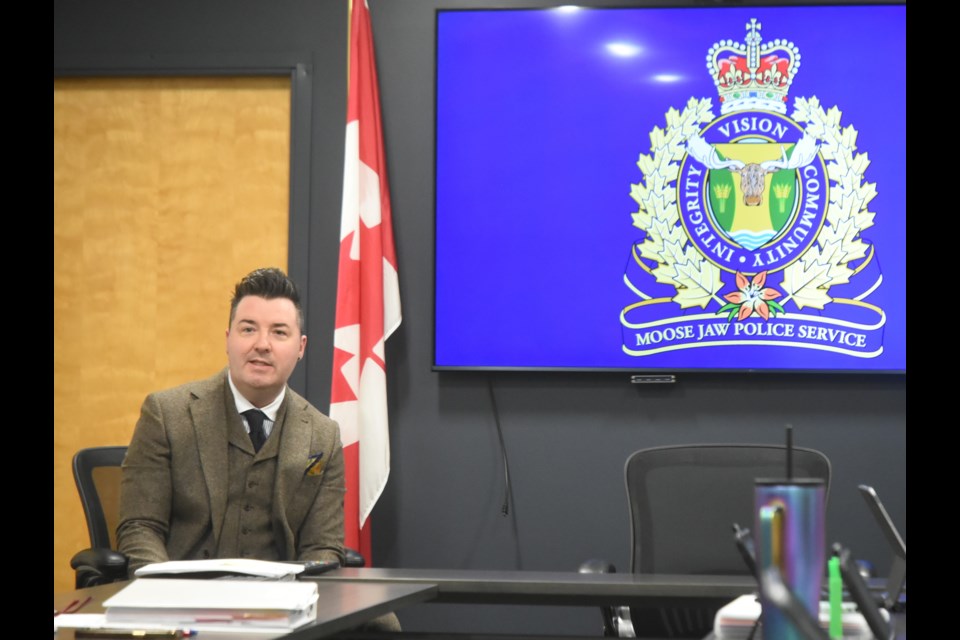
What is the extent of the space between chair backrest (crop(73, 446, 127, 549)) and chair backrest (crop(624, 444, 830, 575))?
151cm

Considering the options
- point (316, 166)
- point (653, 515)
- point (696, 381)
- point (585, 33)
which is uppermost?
point (585, 33)

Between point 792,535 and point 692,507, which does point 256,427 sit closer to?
point 692,507

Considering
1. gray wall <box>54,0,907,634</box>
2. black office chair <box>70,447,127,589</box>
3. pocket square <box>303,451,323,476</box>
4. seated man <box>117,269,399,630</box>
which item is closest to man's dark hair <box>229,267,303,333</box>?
seated man <box>117,269,399,630</box>

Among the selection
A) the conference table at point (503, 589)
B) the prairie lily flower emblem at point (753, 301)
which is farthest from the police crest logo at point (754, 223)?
the conference table at point (503, 589)

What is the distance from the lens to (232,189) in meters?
4.51

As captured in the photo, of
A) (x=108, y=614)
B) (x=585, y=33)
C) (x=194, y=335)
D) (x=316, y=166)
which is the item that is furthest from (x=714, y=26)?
(x=108, y=614)

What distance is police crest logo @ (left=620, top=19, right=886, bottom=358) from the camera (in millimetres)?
4199

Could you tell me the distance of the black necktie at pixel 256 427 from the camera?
9.98 ft

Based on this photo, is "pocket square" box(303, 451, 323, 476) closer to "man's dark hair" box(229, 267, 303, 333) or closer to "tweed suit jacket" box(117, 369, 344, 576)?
"tweed suit jacket" box(117, 369, 344, 576)

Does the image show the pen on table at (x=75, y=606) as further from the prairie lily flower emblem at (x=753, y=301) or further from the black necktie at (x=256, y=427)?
the prairie lily flower emblem at (x=753, y=301)

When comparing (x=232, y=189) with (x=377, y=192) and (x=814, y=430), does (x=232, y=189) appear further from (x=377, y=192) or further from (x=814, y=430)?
(x=814, y=430)

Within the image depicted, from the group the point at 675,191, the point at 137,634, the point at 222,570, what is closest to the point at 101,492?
the point at 222,570

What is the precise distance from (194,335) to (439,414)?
3.52 feet

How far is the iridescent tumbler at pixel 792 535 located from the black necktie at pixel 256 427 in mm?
2060
